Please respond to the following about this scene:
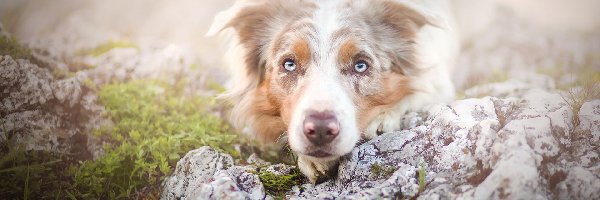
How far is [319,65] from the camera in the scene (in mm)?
4059

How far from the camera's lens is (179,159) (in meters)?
4.44

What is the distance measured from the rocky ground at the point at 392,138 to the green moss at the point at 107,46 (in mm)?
109

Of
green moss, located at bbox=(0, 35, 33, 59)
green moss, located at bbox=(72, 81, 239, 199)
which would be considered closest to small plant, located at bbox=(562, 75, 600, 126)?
green moss, located at bbox=(72, 81, 239, 199)

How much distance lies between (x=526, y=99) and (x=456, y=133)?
3.12 ft

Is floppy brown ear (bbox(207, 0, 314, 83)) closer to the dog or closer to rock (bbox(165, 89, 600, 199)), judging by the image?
the dog

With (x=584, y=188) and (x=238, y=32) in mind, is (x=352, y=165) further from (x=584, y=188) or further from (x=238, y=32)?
(x=238, y=32)

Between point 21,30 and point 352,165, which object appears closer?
point 352,165

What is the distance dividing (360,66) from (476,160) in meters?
1.42

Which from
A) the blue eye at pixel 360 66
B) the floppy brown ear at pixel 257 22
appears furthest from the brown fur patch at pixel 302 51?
A: the floppy brown ear at pixel 257 22

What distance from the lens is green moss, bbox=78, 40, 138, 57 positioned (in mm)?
7004

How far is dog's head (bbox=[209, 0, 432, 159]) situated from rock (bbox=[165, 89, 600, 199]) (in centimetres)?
29

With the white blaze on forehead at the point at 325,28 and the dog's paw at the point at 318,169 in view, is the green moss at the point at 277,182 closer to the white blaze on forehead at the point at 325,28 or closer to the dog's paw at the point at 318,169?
the dog's paw at the point at 318,169

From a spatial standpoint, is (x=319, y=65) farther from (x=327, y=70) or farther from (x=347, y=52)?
(x=347, y=52)

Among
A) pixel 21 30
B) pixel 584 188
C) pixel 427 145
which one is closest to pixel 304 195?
pixel 427 145
